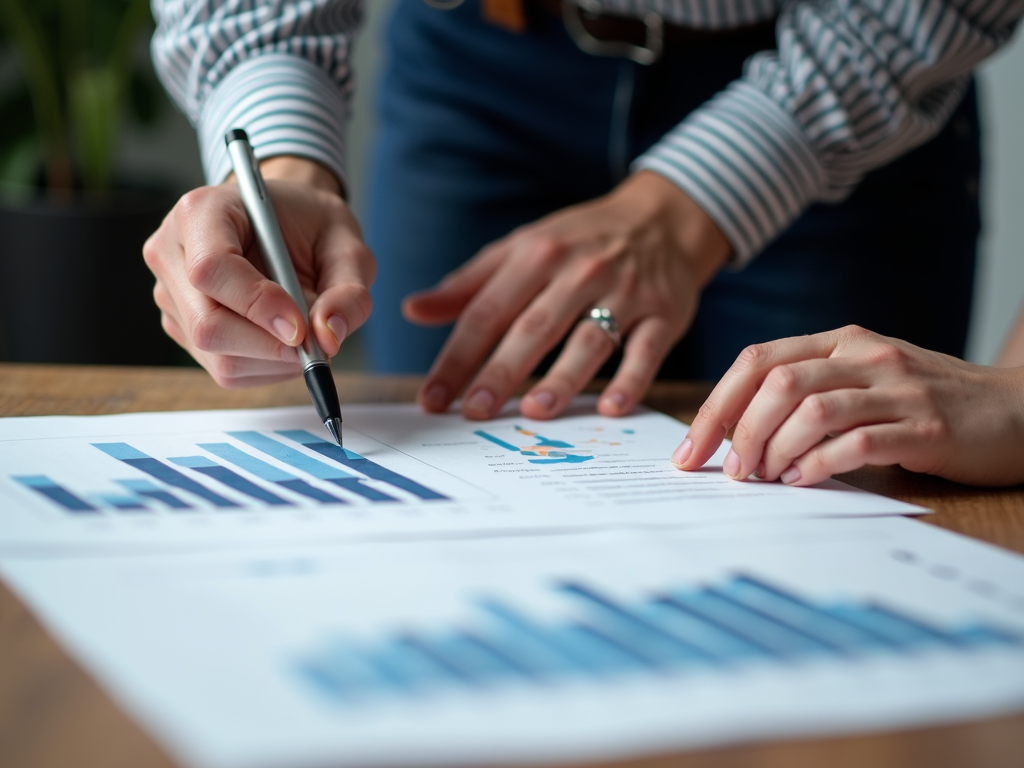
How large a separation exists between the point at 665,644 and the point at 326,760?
0.12m

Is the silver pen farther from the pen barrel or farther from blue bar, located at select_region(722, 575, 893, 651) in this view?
blue bar, located at select_region(722, 575, 893, 651)

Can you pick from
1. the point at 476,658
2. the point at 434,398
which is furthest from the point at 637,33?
the point at 476,658

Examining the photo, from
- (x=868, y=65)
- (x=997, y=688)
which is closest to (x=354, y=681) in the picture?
(x=997, y=688)

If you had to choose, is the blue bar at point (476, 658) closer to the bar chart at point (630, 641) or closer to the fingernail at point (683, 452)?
the bar chart at point (630, 641)

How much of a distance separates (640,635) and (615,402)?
39 cm

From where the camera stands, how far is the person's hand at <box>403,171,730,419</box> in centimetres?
73

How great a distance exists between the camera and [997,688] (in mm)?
322

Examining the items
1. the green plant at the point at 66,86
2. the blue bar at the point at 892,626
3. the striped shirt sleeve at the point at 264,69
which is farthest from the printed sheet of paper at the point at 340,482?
the green plant at the point at 66,86

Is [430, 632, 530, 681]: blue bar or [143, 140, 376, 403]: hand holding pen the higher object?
[143, 140, 376, 403]: hand holding pen

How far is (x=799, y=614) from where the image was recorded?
37 cm

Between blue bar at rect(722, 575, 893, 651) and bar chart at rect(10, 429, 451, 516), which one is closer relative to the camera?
blue bar at rect(722, 575, 893, 651)

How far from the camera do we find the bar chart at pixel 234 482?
18.6 inches

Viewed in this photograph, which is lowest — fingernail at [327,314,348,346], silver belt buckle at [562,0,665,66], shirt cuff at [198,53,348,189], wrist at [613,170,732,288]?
fingernail at [327,314,348,346]

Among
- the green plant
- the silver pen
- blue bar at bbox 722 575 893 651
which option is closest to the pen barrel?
the silver pen
